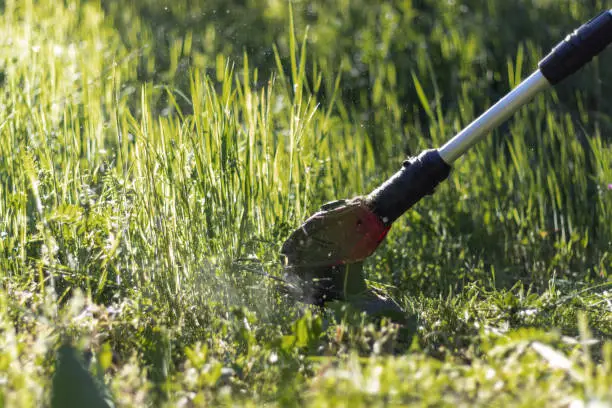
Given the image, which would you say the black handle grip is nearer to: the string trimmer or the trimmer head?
the string trimmer

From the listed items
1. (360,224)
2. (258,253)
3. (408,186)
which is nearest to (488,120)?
(408,186)

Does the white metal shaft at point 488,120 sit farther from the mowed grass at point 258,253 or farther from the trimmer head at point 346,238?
the mowed grass at point 258,253

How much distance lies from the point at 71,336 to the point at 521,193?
1.78 m

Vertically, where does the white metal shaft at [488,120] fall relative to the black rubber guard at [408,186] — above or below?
above

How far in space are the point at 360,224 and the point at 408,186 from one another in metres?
0.16

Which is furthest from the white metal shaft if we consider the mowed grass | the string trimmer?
the mowed grass

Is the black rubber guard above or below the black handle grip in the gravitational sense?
below

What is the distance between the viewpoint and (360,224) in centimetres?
224

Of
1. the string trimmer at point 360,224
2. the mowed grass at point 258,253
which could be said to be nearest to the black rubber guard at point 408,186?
the string trimmer at point 360,224

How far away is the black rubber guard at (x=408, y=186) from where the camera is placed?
225 cm

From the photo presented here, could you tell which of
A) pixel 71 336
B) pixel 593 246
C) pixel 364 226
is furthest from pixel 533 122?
pixel 71 336

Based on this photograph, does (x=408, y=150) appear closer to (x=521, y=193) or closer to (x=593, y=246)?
(x=521, y=193)

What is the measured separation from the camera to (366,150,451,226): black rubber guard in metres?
2.25

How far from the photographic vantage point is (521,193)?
3061 millimetres
